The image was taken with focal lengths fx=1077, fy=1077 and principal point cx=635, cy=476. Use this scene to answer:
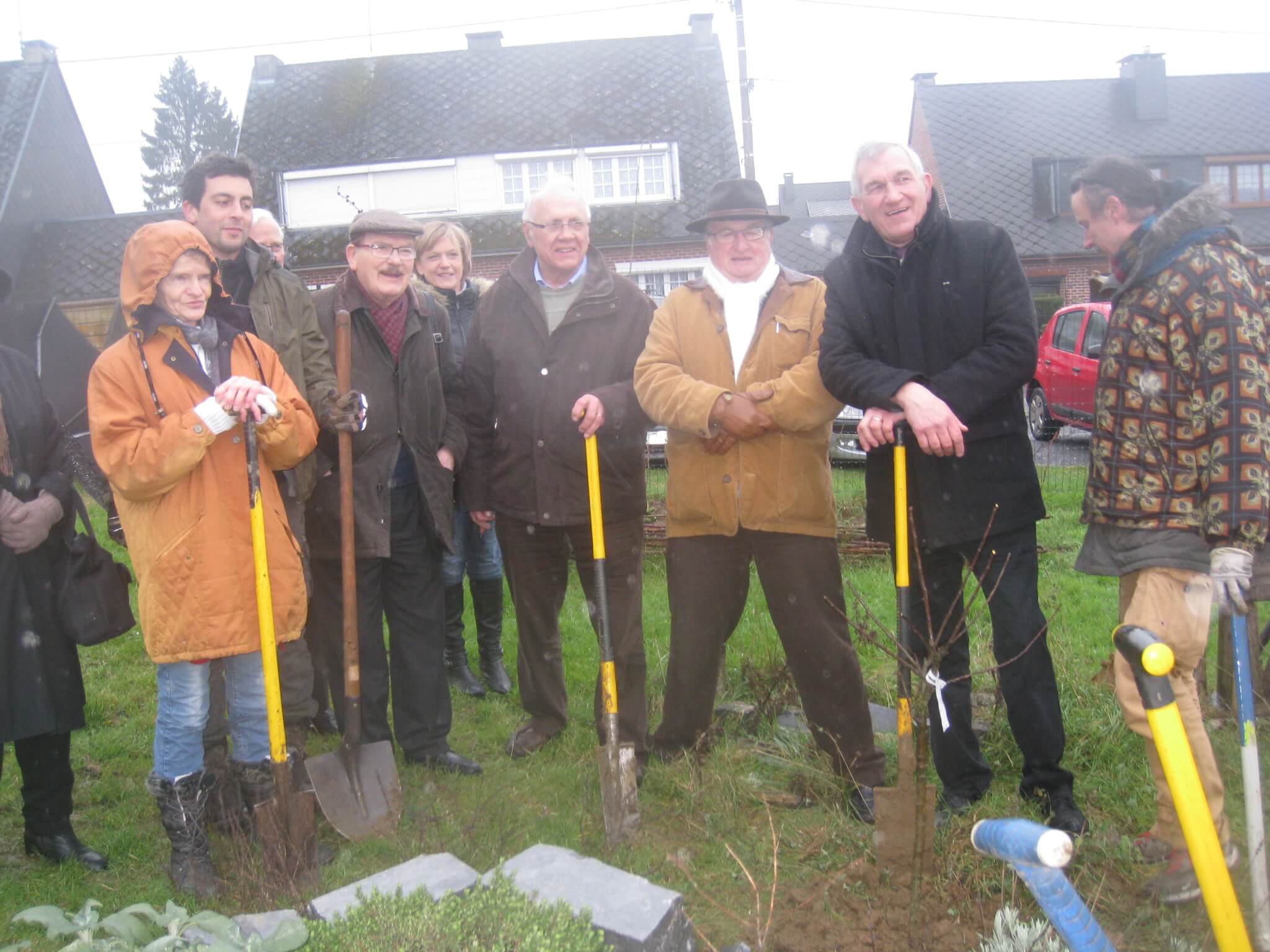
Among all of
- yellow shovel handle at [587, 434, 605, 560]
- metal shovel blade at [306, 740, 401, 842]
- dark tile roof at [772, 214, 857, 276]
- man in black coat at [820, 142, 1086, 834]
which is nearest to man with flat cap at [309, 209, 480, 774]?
metal shovel blade at [306, 740, 401, 842]

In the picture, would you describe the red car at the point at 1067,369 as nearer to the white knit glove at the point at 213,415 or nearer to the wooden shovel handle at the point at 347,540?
the wooden shovel handle at the point at 347,540

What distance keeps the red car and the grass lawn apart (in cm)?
859

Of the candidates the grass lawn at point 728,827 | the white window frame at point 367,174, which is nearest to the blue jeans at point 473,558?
the grass lawn at point 728,827

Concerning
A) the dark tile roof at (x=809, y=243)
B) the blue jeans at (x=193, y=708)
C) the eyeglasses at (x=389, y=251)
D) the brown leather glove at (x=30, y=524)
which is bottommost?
the blue jeans at (x=193, y=708)

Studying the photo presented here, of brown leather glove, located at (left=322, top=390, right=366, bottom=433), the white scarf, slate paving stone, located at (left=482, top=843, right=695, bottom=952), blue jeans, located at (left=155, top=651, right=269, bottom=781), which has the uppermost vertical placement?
the white scarf

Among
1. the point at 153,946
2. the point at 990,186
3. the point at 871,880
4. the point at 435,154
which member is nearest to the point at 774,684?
the point at 871,880

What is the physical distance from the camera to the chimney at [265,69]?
80.4 feet

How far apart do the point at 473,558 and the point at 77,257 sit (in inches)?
778

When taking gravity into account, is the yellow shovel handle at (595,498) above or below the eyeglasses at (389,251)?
below

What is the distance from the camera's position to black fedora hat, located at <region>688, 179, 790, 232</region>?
384cm

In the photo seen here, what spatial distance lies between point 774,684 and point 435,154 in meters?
19.9

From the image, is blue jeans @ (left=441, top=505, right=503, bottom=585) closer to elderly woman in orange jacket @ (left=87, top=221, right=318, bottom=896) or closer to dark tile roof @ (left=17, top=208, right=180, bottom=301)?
elderly woman in orange jacket @ (left=87, top=221, right=318, bottom=896)

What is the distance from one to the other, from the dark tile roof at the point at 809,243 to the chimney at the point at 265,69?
12.0 metres

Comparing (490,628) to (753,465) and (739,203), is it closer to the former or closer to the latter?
(753,465)
